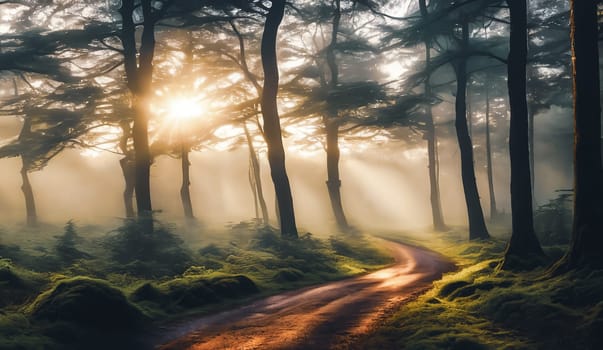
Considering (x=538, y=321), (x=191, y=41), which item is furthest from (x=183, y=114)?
(x=538, y=321)

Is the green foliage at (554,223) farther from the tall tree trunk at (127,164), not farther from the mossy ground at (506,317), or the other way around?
the tall tree trunk at (127,164)

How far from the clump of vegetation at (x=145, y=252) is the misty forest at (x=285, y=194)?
7 centimetres

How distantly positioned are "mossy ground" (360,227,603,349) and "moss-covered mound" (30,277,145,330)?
390 cm

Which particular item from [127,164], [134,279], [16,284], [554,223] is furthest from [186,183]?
[16,284]

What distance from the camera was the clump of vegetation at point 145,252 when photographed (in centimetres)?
1307

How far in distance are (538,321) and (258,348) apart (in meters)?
4.17

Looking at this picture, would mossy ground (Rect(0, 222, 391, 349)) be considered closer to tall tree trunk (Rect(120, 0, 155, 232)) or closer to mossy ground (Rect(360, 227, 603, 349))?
tall tree trunk (Rect(120, 0, 155, 232))

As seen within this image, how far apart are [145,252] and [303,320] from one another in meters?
7.52

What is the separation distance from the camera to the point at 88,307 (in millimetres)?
7855

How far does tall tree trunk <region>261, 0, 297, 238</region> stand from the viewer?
68.7 ft

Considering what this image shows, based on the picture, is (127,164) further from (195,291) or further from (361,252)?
(195,291)

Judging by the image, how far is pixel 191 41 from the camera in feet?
92.6

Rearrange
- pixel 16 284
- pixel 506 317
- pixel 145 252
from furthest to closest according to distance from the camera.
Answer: pixel 145 252
pixel 16 284
pixel 506 317

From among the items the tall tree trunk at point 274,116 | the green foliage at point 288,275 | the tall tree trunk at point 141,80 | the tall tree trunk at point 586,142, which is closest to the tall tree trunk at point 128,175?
the tall tree trunk at point 141,80
